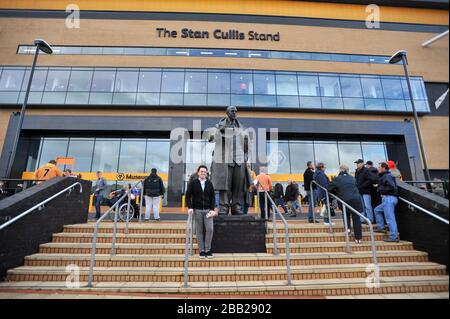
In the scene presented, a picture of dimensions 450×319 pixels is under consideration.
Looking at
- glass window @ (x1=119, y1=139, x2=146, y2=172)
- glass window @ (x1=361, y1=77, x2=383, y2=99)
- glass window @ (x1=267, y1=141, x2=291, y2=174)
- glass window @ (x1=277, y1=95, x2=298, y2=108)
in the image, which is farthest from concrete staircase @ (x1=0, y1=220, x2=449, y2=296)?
glass window @ (x1=361, y1=77, x2=383, y2=99)

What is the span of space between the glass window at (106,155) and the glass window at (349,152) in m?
18.6

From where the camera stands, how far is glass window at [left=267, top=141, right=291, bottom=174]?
61.5 feet

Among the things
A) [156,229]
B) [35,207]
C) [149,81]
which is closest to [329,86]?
[149,81]

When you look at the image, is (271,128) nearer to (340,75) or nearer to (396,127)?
(340,75)

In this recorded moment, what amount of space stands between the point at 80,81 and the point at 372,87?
24.7 meters

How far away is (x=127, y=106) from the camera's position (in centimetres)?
1858

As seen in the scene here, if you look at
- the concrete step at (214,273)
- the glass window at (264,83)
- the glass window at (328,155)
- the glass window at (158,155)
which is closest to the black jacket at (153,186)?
the concrete step at (214,273)

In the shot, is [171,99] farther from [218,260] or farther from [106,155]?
[218,260]

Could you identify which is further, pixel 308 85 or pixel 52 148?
pixel 308 85

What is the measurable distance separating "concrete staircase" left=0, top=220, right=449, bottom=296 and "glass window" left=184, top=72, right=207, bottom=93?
50.2 ft

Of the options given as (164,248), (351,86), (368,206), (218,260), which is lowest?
(218,260)

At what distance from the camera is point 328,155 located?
1936 cm
